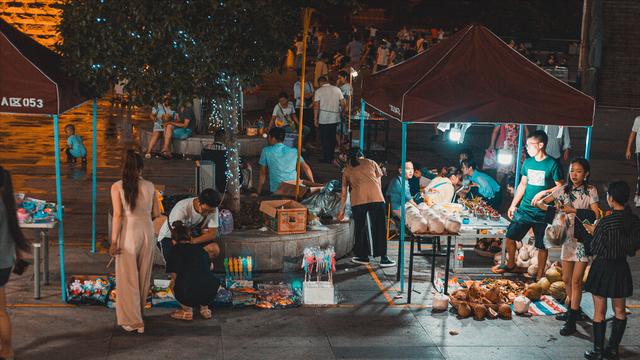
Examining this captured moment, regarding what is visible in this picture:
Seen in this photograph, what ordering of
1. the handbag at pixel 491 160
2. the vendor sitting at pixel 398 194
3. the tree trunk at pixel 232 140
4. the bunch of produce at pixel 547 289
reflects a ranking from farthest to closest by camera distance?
the handbag at pixel 491 160, the vendor sitting at pixel 398 194, the tree trunk at pixel 232 140, the bunch of produce at pixel 547 289

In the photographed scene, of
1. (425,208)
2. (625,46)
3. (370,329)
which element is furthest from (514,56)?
(625,46)

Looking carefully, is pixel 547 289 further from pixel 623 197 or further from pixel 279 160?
pixel 279 160

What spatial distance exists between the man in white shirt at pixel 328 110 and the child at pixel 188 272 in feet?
30.2

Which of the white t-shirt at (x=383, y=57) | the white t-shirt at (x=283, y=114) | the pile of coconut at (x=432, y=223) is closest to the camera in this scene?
the pile of coconut at (x=432, y=223)

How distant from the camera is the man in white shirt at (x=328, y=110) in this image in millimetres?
17375

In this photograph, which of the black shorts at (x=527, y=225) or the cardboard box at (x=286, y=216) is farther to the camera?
the cardboard box at (x=286, y=216)

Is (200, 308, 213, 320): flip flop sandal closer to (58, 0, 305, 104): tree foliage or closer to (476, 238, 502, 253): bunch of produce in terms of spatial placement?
(58, 0, 305, 104): tree foliage

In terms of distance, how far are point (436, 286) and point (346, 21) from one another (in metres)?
35.8

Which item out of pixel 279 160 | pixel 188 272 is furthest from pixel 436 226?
pixel 279 160

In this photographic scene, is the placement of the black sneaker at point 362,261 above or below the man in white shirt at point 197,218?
below

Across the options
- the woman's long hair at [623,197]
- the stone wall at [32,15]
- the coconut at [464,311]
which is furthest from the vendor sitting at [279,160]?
the stone wall at [32,15]

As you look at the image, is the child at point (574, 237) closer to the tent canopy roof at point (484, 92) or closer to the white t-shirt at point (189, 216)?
the tent canopy roof at point (484, 92)

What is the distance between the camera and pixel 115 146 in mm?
19359

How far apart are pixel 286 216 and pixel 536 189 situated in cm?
295
